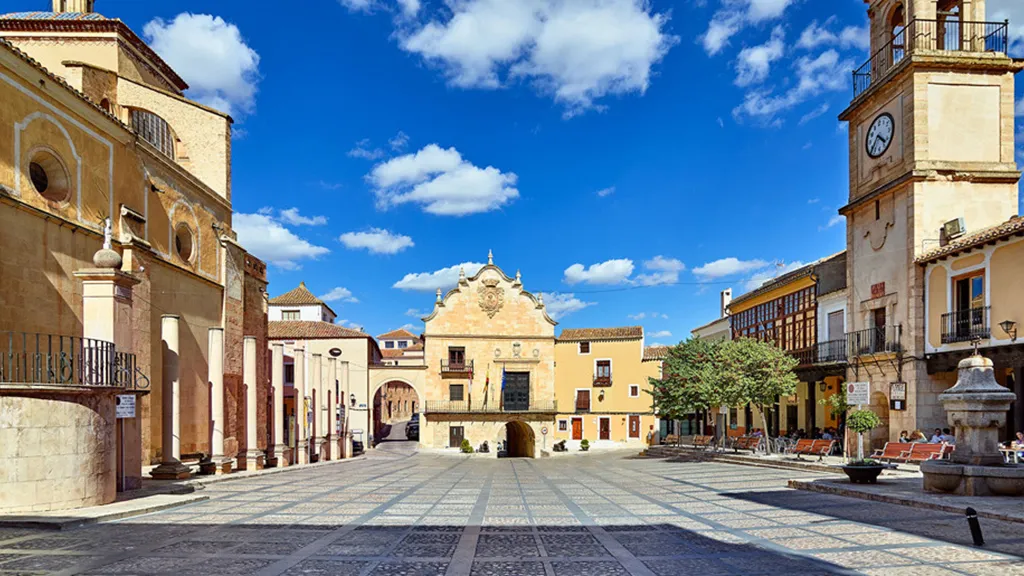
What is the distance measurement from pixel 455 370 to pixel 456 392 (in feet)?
4.95

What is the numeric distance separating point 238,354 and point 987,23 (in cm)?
2850

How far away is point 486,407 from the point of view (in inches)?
1988

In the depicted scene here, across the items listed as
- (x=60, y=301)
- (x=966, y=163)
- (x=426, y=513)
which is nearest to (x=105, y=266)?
(x=60, y=301)

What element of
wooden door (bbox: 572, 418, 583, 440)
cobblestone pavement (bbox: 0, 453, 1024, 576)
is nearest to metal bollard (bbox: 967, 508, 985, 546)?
cobblestone pavement (bbox: 0, 453, 1024, 576)

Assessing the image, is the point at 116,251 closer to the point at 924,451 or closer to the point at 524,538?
the point at 524,538

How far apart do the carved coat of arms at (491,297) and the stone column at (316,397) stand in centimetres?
1990

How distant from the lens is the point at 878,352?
25766 mm

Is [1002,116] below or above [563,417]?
above

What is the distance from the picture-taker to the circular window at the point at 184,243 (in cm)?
2402

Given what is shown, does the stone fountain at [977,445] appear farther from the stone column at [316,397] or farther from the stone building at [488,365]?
the stone building at [488,365]

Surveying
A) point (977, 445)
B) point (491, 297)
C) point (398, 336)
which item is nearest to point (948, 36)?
point (977, 445)

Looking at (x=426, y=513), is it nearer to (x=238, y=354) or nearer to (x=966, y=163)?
(x=238, y=354)

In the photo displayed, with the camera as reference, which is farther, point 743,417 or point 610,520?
point 743,417

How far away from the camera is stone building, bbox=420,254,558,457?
50.0 meters
